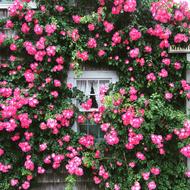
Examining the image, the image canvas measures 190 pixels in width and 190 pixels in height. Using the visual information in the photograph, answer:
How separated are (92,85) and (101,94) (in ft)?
1.68

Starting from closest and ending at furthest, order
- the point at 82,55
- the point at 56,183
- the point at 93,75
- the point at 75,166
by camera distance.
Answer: the point at 75,166 < the point at 82,55 < the point at 56,183 < the point at 93,75

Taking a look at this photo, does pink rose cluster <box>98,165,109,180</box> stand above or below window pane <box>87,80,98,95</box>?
below

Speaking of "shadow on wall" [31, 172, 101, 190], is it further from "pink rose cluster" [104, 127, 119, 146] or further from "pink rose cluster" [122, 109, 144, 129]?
"pink rose cluster" [122, 109, 144, 129]

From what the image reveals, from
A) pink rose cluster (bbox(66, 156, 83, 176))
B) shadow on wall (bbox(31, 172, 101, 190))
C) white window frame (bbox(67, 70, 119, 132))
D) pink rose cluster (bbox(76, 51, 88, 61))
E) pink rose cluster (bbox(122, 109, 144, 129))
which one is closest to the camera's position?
pink rose cluster (bbox(122, 109, 144, 129))

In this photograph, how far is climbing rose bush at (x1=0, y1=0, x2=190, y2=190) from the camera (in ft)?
17.7

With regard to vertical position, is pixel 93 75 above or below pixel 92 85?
above

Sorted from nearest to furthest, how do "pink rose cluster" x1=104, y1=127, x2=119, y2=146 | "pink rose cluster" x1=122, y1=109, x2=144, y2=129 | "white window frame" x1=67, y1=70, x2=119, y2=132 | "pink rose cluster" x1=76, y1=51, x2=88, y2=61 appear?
"pink rose cluster" x1=122, y1=109, x2=144, y2=129 → "pink rose cluster" x1=104, y1=127, x2=119, y2=146 → "pink rose cluster" x1=76, y1=51, x2=88, y2=61 → "white window frame" x1=67, y1=70, x2=119, y2=132

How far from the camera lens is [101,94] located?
561cm

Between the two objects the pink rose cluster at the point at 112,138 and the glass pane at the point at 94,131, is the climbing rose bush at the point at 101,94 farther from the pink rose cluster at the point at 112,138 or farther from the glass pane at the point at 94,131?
the glass pane at the point at 94,131

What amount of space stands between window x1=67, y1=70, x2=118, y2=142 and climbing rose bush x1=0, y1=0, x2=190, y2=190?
0.14 m

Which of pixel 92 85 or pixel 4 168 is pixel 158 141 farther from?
pixel 4 168

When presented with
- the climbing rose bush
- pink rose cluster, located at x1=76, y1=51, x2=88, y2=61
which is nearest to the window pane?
the climbing rose bush

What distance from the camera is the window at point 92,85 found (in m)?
5.99

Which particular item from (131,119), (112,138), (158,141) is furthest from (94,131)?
(158,141)
